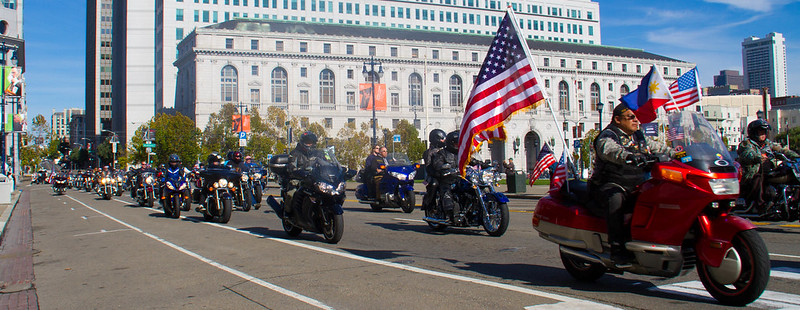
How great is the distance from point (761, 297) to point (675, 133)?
5.12ft

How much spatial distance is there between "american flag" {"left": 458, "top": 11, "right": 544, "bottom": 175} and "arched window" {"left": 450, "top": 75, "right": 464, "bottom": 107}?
296 feet

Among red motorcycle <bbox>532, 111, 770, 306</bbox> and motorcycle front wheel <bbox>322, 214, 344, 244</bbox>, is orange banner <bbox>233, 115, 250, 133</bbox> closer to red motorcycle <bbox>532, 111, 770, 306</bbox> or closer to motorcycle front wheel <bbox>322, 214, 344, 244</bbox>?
motorcycle front wheel <bbox>322, 214, 344, 244</bbox>

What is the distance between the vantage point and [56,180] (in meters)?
37.6

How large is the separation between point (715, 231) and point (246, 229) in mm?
9486

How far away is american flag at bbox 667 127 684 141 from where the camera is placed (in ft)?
17.8

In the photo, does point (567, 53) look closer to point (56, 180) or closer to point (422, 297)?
point (56, 180)

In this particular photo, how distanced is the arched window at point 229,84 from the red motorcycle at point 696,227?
84.4m

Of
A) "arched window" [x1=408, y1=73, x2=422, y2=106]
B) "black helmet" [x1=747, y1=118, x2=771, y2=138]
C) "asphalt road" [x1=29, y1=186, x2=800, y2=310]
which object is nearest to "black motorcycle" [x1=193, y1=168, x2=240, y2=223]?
"asphalt road" [x1=29, y1=186, x2=800, y2=310]

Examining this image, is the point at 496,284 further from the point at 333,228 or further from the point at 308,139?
the point at 308,139

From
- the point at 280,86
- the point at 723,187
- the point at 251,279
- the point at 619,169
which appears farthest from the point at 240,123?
the point at 723,187

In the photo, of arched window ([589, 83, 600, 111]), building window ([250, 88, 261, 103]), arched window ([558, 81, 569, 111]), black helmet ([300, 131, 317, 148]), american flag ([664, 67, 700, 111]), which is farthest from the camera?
arched window ([589, 83, 600, 111])

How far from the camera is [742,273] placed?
4699 millimetres

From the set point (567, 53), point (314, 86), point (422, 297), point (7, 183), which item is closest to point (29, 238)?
point (422, 297)

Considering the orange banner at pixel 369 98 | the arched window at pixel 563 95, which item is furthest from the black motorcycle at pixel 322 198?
the arched window at pixel 563 95
